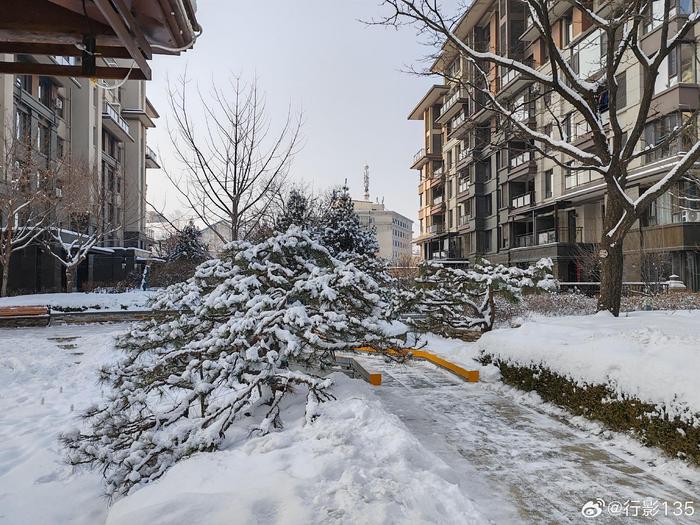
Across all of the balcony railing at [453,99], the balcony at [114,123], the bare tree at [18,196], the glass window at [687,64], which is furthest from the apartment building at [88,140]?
the balcony railing at [453,99]

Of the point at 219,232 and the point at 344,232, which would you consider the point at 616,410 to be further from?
the point at 344,232

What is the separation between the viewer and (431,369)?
31.8ft

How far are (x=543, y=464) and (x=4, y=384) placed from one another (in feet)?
30.4

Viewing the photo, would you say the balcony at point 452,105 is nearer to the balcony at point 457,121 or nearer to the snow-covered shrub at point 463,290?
the balcony at point 457,121

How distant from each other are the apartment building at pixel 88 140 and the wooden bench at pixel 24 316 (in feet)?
25.7

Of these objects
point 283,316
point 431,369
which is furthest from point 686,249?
point 283,316

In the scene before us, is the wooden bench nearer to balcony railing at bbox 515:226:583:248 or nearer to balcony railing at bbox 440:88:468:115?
balcony railing at bbox 515:226:583:248

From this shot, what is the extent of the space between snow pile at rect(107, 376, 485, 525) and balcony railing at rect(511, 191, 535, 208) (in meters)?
30.7

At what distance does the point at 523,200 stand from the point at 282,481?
3283cm

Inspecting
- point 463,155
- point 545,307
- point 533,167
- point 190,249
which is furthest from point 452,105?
point 545,307

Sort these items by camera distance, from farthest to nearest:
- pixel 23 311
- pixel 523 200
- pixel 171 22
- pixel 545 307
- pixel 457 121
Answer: pixel 457 121, pixel 523 200, pixel 23 311, pixel 545 307, pixel 171 22

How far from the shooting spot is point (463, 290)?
37.9 feet

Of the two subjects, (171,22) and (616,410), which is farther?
(616,410)

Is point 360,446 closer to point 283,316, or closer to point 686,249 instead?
point 283,316
